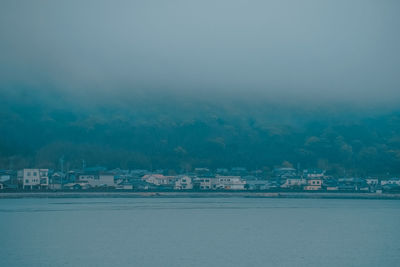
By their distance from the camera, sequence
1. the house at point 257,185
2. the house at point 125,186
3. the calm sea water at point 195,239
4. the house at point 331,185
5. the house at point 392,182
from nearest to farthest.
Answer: the calm sea water at point 195,239 < the house at point 125,186 < the house at point 331,185 < the house at point 257,185 < the house at point 392,182

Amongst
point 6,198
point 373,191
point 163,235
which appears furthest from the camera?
point 373,191

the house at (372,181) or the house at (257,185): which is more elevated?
the house at (372,181)

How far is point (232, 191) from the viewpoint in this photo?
60.4m

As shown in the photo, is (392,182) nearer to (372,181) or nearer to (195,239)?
(372,181)

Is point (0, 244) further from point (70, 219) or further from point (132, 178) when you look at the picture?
point (132, 178)

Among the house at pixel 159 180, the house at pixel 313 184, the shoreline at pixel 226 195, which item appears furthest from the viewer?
the house at pixel 159 180

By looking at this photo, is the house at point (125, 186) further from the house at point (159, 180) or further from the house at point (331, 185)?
the house at point (331, 185)

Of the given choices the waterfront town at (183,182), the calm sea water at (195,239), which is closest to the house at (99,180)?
the waterfront town at (183,182)

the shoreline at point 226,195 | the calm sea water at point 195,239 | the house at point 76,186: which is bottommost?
the shoreline at point 226,195

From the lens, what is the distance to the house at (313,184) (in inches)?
2420

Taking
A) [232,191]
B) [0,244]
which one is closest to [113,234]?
[0,244]

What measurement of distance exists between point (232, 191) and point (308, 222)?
29.8 m

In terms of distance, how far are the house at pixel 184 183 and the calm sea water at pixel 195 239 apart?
27.0 metres

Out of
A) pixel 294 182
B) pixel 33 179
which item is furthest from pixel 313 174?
pixel 33 179
